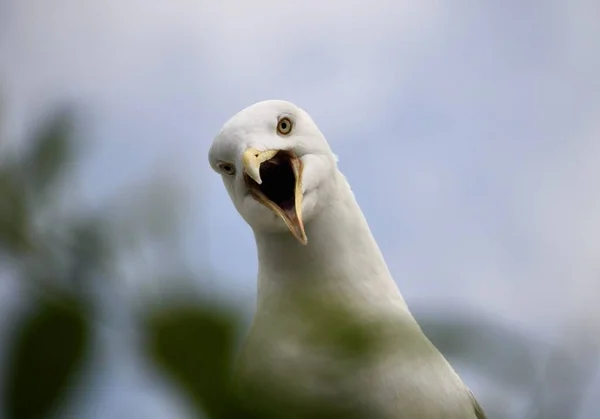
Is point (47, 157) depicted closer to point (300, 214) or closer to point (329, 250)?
point (300, 214)

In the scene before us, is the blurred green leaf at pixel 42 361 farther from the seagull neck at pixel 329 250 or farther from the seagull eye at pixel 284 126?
the seagull eye at pixel 284 126

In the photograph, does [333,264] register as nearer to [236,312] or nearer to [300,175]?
[300,175]

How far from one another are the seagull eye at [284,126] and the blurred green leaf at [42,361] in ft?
7.25

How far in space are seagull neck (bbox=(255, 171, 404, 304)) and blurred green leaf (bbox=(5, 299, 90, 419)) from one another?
199cm

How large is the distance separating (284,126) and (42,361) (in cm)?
227

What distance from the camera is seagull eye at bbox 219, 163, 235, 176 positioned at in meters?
2.37

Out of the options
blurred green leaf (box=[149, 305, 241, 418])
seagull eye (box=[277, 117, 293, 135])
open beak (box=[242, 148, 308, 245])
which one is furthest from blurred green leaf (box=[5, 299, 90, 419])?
seagull eye (box=[277, 117, 293, 135])

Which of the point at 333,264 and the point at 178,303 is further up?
the point at 178,303

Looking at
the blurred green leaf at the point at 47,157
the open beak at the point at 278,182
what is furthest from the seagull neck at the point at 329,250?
the blurred green leaf at the point at 47,157

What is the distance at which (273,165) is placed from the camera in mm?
2443

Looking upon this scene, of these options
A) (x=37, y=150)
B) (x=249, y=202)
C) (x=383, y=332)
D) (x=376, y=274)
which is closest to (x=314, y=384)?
(x=383, y=332)

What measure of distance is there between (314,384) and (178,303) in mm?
197

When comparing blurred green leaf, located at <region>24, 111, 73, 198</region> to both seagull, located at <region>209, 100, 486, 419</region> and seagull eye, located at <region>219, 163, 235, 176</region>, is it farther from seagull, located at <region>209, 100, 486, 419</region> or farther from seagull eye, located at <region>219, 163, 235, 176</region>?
seagull eye, located at <region>219, 163, 235, 176</region>

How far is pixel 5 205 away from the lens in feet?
1.12
